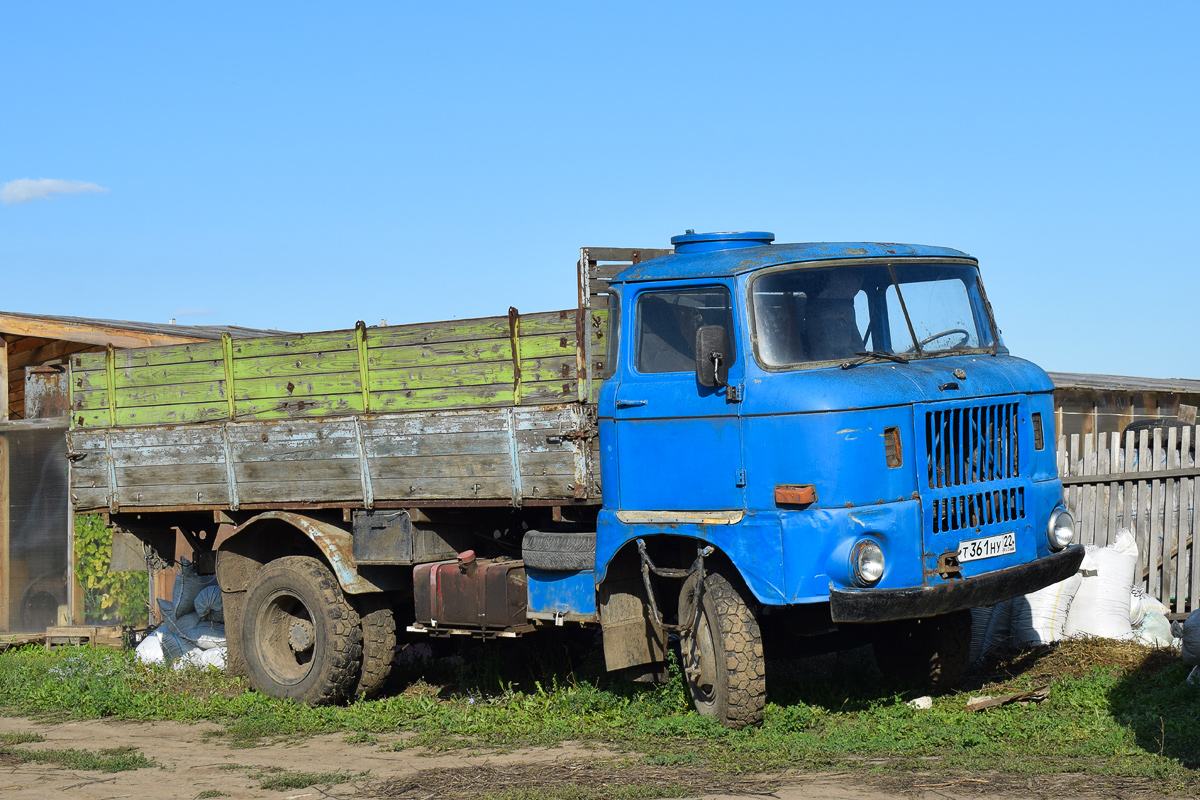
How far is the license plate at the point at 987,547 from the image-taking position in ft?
20.7

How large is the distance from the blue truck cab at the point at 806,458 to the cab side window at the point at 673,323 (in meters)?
0.01

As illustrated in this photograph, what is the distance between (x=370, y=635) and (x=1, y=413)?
20.5 feet

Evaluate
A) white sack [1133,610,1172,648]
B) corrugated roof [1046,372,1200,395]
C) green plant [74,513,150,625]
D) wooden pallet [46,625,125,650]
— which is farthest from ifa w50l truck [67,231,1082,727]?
corrugated roof [1046,372,1200,395]

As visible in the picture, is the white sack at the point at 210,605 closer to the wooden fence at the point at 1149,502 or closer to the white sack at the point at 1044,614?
the white sack at the point at 1044,614

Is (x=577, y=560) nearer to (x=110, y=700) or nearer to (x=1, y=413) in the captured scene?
(x=110, y=700)

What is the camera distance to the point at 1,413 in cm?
1245

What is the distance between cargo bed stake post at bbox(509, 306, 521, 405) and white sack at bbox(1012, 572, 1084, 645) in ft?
12.5

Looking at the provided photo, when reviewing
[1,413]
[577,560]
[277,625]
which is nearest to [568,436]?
[577,560]

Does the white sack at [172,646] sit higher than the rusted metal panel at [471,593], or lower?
lower

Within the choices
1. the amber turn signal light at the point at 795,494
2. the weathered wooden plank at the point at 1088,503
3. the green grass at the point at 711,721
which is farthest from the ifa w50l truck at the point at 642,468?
the weathered wooden plank at the point at 1088,503

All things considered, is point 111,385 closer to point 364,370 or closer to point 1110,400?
point 364,370

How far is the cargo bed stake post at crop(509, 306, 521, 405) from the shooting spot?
7.52m

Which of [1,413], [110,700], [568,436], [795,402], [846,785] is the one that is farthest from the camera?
[1,413]

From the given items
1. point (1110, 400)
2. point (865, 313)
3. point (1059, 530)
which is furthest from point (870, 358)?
point (1110, 400)
